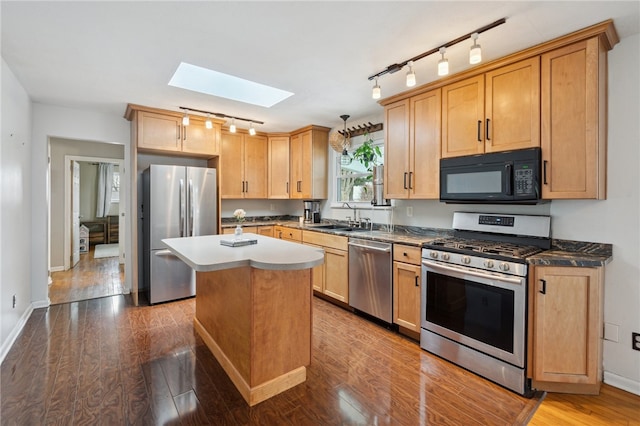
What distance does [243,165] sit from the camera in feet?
16.0

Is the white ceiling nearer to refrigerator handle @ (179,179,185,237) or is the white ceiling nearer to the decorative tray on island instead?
refrigerator handle @ (179,179,185,237)

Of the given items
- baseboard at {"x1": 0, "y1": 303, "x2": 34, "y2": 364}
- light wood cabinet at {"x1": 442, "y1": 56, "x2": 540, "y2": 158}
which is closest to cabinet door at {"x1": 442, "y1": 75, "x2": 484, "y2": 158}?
light wood cabinet at {"x1": 442, "y1": 56, "x2": 540, "y2": 158}

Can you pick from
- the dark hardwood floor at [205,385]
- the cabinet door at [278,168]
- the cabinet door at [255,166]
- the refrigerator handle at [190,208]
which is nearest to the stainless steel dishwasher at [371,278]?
the dark hardwood floor at [205,385]

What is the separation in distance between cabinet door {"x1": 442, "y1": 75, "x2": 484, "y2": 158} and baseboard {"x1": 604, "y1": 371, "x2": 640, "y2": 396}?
6.15 ft

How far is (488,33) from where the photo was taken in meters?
2.08

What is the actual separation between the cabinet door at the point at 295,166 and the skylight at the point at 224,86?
1260mm

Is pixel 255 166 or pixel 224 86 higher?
pixel 224 86

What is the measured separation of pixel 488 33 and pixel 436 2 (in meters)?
0.60

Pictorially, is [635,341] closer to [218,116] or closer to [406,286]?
[406,286]

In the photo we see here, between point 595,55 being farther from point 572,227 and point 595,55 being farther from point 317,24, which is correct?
point 317,24

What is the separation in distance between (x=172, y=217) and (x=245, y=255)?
232 cm

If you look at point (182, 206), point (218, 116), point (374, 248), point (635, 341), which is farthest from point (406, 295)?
point (218, 116)

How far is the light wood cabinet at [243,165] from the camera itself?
4738 millimetres

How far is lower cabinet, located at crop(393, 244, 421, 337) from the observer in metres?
2.76
